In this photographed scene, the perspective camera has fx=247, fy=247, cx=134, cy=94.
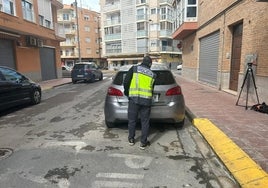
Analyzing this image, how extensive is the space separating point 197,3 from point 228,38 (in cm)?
847

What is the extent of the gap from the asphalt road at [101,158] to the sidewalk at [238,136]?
0.18 meters

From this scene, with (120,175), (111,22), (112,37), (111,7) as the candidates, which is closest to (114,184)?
(120,175)

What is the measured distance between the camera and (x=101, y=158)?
4.33 m

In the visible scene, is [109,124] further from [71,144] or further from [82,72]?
[82,72]

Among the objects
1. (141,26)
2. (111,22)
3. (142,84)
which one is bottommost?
(142,84)

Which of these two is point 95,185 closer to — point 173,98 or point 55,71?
point 173,98

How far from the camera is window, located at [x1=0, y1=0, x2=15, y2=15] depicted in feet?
51.0

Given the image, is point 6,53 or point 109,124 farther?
point 6,53

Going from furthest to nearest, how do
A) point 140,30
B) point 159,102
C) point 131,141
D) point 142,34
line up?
point 140,30 → point 142,34 → point 159,102 → point 131,141

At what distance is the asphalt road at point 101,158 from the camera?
3518 mm

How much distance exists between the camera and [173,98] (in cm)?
574

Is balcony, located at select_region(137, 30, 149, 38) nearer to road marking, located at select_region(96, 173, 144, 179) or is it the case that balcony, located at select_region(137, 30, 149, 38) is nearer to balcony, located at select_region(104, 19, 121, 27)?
balcony, located at select_region(104, 19, 121, 27)

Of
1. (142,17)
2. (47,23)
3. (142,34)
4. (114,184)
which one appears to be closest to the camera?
(114,184)

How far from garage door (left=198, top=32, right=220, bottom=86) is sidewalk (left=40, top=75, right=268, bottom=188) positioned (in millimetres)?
6157
